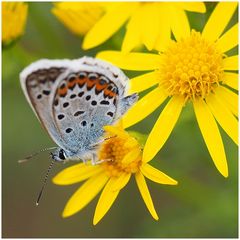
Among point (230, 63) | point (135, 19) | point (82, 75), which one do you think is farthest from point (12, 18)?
point (230, 63)

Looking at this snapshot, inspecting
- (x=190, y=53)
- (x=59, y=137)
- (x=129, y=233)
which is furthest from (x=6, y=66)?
(x=129, y=233)

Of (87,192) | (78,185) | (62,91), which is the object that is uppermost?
(62,91)

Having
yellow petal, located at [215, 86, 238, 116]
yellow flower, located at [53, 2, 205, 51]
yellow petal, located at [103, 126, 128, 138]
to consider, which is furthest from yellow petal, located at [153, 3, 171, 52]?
yellow petal, located at [103, 126, 128, 138]

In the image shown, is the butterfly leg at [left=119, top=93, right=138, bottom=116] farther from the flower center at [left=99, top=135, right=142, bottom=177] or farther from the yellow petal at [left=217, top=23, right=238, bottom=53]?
the yellow petal at [left=217, top=23, right=238, bottom=53]

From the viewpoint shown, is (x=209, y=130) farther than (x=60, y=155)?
No

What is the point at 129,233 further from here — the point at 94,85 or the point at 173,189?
the point at 94,85

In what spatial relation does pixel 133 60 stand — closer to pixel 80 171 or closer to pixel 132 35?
pixel 132 35
